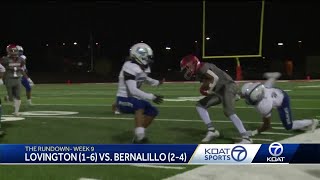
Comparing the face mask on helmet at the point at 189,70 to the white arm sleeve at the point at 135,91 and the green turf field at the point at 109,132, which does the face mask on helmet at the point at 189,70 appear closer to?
the white arm sleeve at the point at 135,91

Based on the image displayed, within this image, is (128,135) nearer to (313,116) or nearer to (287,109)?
(287,109)

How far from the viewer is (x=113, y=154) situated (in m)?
4.95

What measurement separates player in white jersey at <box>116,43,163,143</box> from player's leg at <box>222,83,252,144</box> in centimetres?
92

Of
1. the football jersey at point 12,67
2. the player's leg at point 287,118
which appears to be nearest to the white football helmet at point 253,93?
the player's leg at point 287,118

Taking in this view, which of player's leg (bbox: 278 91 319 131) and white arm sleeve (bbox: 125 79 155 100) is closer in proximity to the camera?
white arm sleeve (bbox: 125 79 155 100)

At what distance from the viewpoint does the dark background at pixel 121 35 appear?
33.9 m

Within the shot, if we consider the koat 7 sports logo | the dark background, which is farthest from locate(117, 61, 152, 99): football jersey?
the dark background

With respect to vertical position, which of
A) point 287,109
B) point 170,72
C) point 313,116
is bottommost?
point 170,72

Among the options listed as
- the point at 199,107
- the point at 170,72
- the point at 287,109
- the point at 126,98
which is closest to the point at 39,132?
the point at 126,98

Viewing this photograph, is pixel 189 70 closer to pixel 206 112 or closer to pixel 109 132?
pixel 206 112

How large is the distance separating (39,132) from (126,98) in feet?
6.45

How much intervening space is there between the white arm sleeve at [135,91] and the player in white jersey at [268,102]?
1.39 meters

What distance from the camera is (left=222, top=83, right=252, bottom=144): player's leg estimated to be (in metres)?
6.46

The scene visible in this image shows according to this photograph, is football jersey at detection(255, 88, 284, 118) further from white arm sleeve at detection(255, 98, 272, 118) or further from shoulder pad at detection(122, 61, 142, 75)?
shoulder pad at detection(122, 61, 142, 75)
